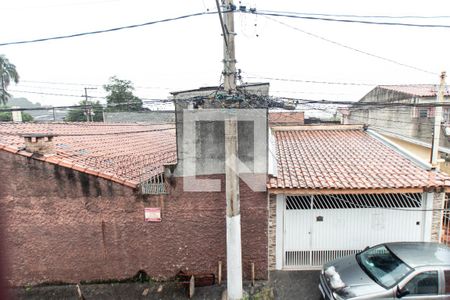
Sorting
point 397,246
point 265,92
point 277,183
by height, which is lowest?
point 397,246

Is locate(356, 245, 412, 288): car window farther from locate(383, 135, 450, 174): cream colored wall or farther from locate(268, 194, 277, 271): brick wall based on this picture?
locate(383, 135, 450, 174): cream colored wall

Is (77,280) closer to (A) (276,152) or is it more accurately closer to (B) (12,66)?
(A) (276,152)

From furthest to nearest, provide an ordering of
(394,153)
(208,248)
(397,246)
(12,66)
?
(12,66) < (394,153) < (208,248) < (397,246)

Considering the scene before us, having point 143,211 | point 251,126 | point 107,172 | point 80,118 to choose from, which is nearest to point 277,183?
point 251,126

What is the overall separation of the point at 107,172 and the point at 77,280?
2.91 meters

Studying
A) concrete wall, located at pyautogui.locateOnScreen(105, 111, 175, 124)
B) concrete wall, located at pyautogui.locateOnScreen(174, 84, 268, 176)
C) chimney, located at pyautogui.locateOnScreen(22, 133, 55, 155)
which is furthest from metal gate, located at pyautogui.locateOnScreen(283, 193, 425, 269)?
concrete wall, located at pyautogui.locateOnScreen(105, 111, 175, 124)

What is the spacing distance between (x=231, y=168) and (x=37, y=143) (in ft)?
15.4

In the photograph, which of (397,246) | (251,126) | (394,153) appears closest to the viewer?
(397,246)

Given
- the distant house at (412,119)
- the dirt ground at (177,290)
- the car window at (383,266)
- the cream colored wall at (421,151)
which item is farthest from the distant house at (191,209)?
the cream colored wall at (421,151)

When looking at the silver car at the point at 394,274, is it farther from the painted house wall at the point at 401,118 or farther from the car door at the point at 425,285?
the painted house wall at the point at 401,118

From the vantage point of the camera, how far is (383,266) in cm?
599

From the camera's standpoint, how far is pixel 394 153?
31.6ft

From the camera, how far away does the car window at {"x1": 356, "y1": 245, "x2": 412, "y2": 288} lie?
18.4ft

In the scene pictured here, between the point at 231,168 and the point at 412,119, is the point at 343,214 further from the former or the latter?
the point at 412,119
